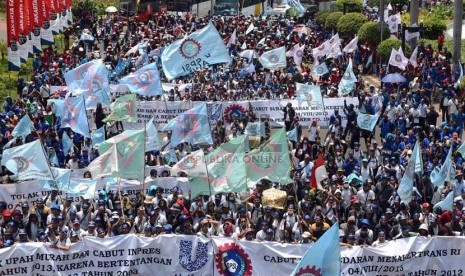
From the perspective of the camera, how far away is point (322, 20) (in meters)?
50.5

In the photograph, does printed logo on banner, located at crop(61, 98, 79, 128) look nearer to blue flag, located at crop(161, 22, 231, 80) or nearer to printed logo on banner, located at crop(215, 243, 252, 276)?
blue flag, located at crop(161, 22, 231, 80)

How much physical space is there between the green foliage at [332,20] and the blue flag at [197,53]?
2087 centimetres

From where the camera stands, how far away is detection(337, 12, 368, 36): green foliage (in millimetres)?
45031

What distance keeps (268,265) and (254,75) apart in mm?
16931

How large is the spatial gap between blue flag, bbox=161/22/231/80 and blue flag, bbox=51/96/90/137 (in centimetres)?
259

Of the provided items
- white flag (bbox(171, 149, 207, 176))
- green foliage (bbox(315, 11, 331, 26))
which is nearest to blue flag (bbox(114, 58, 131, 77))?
white flag (bbox(171, 149, 207, 176))

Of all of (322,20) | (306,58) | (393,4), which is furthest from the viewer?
(393,4)

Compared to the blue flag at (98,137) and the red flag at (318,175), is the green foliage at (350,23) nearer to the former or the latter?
the blue flag at (98,137)

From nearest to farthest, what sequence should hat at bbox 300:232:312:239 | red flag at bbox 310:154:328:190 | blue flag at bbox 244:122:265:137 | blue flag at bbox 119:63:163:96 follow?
hat at bbox 300:232:312:239 < red flag at bbox 310:154:328:190 < blue flag at bbox 244:122:265:137 < blue flag at bbox 119:63:163:96

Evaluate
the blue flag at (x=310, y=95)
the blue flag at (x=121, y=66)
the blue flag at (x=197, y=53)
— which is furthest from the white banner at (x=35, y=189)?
the blue flag at (x=121, y=66)

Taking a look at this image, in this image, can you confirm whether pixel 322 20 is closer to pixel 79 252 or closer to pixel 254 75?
pixel 254 75

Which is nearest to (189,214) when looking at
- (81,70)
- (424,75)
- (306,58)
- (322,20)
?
(81,70)

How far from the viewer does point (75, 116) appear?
2512cm

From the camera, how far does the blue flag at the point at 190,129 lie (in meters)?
24.2
